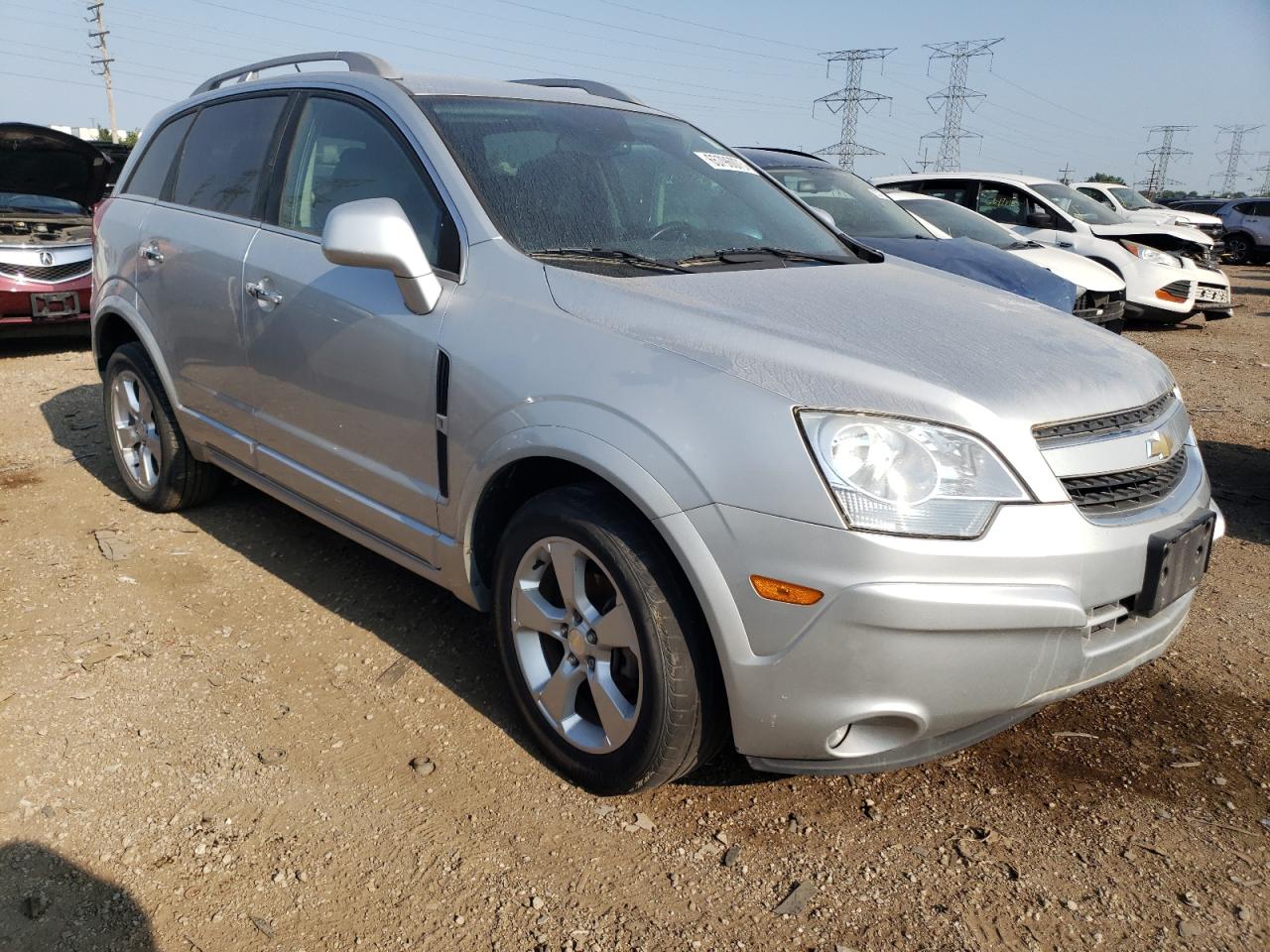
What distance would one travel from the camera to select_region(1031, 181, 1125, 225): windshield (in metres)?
11.4

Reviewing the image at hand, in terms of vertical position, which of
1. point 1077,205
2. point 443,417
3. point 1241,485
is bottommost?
point 1241,485

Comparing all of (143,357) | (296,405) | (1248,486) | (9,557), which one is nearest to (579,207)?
(296,405)

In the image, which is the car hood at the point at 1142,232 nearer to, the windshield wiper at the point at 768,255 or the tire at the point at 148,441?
the windshield wiper at the point at 768,255

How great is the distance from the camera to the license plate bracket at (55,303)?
306 inches

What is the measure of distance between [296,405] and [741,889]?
6.69 ft

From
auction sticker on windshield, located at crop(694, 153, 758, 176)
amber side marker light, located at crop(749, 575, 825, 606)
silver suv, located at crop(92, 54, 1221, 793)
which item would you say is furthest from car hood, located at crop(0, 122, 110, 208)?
amber side marker light, located at crop(749, 575, 825, 606)

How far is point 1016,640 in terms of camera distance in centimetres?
204

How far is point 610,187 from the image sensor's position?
119 inches

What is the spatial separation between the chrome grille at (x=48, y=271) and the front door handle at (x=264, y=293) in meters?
5.46

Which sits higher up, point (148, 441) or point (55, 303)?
point (148, 441)

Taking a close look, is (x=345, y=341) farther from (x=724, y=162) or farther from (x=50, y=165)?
(x=50, y=165)

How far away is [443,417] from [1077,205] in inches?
443

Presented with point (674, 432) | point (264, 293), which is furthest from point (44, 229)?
point (674, 432)

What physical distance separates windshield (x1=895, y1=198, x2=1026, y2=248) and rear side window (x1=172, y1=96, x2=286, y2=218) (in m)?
5.96
